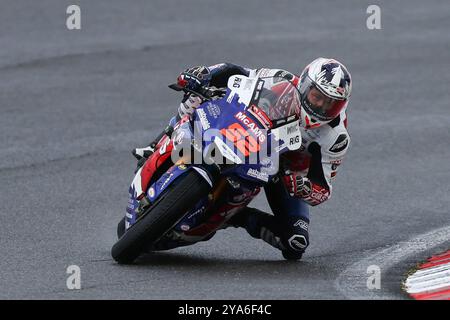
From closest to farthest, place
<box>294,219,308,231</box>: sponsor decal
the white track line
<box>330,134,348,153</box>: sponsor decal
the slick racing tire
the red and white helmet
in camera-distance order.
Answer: the white track line < the slick racing tire < the red and white helmet < <box>330,134,348,153</box>: sponsor decal < <box>294,219,308,231</box>: sponsor decal

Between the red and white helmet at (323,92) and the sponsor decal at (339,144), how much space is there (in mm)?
238

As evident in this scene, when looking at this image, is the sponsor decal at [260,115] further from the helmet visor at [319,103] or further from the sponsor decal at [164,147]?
the sponsor decal at [164,147]

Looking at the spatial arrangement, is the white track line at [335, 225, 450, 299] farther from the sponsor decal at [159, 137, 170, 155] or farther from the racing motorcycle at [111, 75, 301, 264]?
the sponsor decal at [159, 137, 170, 155]

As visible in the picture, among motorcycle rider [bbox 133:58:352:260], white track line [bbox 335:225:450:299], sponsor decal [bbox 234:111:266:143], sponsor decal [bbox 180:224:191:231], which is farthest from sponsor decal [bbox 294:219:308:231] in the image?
sponsor decal [bbox 234:111:266:143]

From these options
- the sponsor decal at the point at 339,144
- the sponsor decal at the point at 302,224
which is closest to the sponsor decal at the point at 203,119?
the sponsor decal at the point at 339,144

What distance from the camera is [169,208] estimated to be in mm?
7027

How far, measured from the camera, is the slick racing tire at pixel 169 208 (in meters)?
7.03

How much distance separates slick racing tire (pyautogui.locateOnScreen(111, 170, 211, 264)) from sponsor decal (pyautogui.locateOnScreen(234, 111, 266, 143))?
0.41m

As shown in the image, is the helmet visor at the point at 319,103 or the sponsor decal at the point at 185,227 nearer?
the helmet visor at the point at 319,103

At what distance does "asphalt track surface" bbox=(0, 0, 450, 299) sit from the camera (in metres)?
7.39
